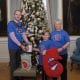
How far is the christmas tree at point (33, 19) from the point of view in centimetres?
684

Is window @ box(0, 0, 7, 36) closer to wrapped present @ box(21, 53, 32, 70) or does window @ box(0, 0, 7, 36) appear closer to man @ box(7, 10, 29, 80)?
man @ box(7, 10, 29, 80)

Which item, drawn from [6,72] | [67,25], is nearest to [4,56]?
[6,72]

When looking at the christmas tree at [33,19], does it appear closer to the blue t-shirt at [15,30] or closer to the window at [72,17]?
the blue t-shirt at [15,30]

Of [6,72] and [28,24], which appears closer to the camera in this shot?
[28,24]

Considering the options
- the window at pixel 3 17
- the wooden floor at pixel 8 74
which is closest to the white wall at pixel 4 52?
the window at pixel 3 17

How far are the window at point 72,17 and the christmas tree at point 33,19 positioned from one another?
2098 millimetres

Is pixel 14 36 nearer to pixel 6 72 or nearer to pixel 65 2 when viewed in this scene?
pixel 6 72

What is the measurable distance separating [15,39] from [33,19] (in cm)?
194

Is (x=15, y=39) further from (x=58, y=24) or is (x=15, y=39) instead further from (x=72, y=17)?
(x=72, y=17)

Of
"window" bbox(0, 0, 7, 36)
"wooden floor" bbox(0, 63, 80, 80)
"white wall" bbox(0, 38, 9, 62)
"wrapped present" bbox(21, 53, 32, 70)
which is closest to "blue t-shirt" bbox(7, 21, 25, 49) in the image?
"wrapped present" bbox(21, 53, 32, 70)

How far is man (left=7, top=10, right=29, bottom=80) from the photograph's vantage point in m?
5.04

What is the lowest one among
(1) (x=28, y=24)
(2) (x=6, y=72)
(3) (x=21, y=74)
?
(2) (x=6, y=72)

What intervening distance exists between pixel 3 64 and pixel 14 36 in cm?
377

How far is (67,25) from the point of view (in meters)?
9.01
